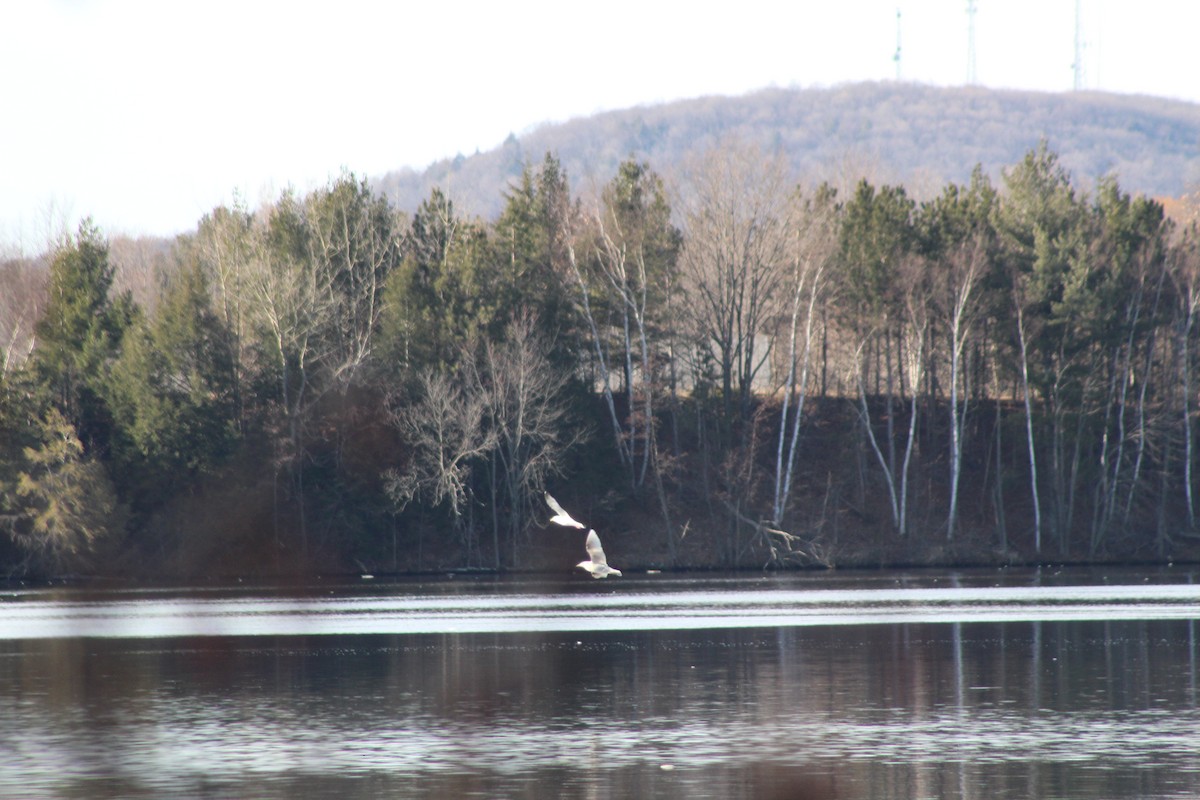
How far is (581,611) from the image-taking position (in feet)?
157

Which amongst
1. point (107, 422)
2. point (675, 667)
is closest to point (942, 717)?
point (675, 667)

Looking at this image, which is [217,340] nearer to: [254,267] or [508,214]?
[254,267]

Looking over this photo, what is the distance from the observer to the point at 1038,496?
71250 mm

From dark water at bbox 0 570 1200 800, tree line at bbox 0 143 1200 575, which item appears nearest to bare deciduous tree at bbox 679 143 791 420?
tree line at bbox 0 143 1200 575

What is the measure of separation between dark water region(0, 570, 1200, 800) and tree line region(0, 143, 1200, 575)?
55.0 feet

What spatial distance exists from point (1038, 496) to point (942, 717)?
4957cm

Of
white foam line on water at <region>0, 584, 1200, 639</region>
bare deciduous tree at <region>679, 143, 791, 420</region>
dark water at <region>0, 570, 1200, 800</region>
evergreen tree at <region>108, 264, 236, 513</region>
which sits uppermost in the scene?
bare deciduous tree at <region>679, 143, 791, 420</region>

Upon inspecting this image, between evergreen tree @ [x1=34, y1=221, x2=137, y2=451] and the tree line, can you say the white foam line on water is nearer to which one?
the tree line

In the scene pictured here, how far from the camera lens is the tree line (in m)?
65.4

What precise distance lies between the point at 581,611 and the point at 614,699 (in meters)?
20.8

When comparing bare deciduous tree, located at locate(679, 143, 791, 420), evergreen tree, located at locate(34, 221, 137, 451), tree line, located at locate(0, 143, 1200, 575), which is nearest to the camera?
tree line, located at locate(0, 143, 1200, 575)

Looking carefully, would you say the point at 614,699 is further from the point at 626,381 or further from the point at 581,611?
the point at 626,381

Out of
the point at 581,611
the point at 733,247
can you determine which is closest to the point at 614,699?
the point at 581,611

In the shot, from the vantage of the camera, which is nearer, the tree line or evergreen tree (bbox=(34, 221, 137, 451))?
the tree line
